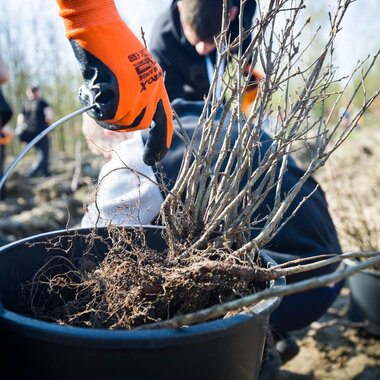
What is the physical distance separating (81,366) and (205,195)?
0.56 meters

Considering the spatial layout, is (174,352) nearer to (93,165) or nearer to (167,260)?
(167,260)

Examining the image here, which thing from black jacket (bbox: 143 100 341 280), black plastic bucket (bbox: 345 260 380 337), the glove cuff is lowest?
black plastic bucket (bbox: 345 260 380 337)

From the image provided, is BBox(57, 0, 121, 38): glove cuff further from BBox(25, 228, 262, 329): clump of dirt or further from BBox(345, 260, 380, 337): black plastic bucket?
BBox(345, 260, 380, 337): black plastic bucket

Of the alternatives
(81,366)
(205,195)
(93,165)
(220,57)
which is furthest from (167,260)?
(93,165)

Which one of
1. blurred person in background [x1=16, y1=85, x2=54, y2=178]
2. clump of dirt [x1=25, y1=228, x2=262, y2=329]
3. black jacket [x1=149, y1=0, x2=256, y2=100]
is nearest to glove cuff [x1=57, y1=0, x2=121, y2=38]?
clump of dirt [x1=25, y1=228, x2=262, y2=329]

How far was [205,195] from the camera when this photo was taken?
4.07ft

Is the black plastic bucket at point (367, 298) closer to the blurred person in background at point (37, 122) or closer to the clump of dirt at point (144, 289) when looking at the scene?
the clump of dirt at point (144, 289)

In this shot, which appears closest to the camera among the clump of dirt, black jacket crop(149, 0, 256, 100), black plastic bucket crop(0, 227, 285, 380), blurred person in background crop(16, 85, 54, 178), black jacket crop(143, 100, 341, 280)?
black plastic bucket crop(0, 227, 285, 380)

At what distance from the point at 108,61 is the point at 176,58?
147cm

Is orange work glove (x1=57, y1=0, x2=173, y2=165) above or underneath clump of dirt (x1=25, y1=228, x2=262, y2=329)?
above

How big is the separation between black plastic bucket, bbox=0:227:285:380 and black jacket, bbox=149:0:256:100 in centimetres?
188

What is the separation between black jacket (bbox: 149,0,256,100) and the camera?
2582mm

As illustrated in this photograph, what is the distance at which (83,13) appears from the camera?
1195 millimetres

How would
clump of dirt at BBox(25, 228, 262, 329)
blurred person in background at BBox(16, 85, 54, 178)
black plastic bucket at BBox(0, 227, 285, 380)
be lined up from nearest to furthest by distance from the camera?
1. black plastic bucket at BBox(0, 227, 285, 380)
2. clump of dirt at BBox(25, 228, 262, 329)
3. blurred person in background at BBox(16, 85, 54, 178)
